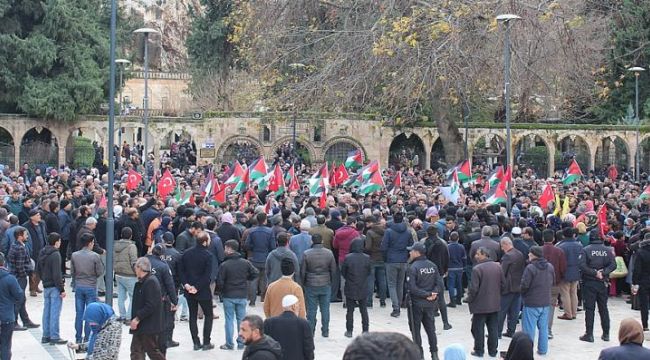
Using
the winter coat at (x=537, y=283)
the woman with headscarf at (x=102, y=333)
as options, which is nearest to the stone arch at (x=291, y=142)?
the winter coat at (x=537, y=283)

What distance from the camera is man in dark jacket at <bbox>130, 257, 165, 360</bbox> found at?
1189cm

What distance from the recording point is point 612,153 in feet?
163

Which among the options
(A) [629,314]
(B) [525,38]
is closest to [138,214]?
(A) [629,314]

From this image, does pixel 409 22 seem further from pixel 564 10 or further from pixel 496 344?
pixel 496 344

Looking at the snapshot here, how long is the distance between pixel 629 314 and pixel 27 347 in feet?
32.3

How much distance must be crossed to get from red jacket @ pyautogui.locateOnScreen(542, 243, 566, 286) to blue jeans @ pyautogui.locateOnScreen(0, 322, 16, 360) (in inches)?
298

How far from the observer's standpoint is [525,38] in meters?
31.5

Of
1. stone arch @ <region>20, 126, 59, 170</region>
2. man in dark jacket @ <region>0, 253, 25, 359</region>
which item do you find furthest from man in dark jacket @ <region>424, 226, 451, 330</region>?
stone arch @ <region>20, 126, 59, 170</region>

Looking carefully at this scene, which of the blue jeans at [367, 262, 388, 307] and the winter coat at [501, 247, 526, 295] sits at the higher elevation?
the winter coat at [501, 247, 526, 295]

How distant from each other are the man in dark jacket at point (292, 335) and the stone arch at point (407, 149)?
37.0m

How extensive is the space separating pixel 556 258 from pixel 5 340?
25.6 ft

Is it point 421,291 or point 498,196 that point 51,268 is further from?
point 498,196

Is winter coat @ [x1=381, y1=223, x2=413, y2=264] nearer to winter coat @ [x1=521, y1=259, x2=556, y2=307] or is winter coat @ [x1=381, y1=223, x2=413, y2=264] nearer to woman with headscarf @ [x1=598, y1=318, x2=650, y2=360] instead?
winter coat @ [x1=521, y1=259, x2=556, y2=307]

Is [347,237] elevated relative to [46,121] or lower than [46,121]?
lower
